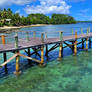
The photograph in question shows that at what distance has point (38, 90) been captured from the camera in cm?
857

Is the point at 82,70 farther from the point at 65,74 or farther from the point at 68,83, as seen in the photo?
the point at 68,83

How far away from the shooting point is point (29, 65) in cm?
1341

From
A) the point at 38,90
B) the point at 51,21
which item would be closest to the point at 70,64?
the point at 38,90

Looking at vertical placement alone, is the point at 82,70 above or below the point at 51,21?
below

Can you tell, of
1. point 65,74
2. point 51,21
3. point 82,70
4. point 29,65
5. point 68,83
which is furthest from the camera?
point 51,21

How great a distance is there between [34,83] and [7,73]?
11.0 feet

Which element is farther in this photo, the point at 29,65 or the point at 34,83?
the point at 29,65

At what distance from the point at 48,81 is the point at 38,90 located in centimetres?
141

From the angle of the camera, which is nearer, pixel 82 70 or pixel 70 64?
pixel 82 70

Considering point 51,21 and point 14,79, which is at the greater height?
point 51,21

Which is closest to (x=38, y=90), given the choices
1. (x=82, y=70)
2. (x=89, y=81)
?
(x=89, y=81)

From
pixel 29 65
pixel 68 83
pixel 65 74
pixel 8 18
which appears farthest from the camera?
pixel 8 18

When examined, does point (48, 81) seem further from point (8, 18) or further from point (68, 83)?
point (8, 18)

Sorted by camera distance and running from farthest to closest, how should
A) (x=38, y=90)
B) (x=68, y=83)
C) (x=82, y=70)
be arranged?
(x=82, y=70) < (x=68, y=83) < (x=38, y=90)
